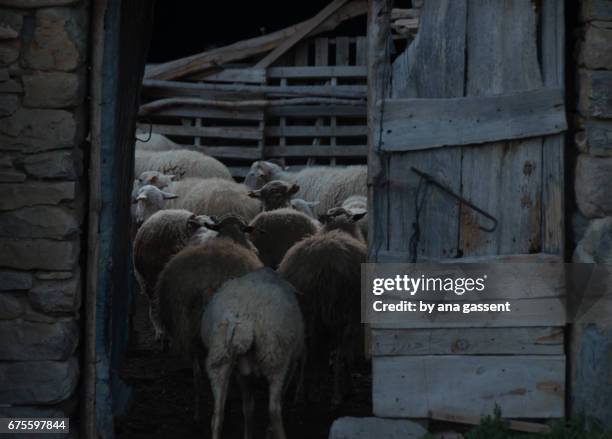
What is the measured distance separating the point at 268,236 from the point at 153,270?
1241 mm

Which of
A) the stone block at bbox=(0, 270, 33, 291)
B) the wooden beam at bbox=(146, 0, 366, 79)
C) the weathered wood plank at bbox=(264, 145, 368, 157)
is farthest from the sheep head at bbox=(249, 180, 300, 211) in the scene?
the stone block at bbox=(0, 270, 33, 291)

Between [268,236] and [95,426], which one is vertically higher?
[268,236]

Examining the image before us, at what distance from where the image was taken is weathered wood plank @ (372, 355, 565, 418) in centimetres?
606

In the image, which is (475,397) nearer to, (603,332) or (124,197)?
(603,332)

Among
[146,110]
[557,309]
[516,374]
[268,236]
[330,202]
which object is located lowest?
[516,374]

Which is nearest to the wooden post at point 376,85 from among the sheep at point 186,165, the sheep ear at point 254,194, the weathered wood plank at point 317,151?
the sheep ear at point 254,194

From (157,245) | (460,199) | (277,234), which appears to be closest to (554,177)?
(460,199)

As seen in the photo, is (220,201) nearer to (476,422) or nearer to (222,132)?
(222,132)

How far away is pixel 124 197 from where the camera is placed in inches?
309

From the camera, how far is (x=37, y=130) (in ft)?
18.8

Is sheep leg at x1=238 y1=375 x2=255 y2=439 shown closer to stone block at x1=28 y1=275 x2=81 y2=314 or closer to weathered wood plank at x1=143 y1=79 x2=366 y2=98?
stone block at x1=28 y1=275 x2=81 y2=314

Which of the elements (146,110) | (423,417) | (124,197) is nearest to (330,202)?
(146,110)

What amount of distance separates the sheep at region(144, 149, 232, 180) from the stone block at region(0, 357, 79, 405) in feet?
30.8

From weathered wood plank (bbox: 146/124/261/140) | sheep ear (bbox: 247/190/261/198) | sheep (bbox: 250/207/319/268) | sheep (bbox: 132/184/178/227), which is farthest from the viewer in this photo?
weathered wood plank (bbox: 146/124/261/140)
